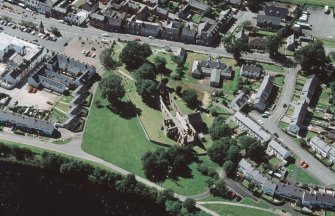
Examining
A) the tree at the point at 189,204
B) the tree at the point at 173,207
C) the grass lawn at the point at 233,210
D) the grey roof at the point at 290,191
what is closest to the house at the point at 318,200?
the grey roof at the point at 290,191

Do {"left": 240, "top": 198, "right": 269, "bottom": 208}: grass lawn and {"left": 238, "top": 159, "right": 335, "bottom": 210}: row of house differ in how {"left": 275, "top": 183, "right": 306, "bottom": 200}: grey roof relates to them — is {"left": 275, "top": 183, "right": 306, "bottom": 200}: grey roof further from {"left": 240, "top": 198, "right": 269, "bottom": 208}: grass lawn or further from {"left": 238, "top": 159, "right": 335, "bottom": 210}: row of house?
{"left": 240, "top": 198, "right": 269, "bottom": 208}: grass lawn

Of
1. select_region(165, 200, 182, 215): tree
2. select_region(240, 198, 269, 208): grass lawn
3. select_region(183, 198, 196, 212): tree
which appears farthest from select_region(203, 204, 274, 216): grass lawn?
select_region(165, 200, 182, 215): tree

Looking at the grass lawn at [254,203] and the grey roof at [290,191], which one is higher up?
the grey roof at [290,191]

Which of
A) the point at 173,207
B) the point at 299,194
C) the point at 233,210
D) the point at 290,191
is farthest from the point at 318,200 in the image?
the point at 173,207

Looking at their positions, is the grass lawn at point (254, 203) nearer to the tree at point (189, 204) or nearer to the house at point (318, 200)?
the house at point (318, 200)

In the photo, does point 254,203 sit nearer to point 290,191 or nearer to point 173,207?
point 290,191

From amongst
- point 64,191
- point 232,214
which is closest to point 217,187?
point 232,214
